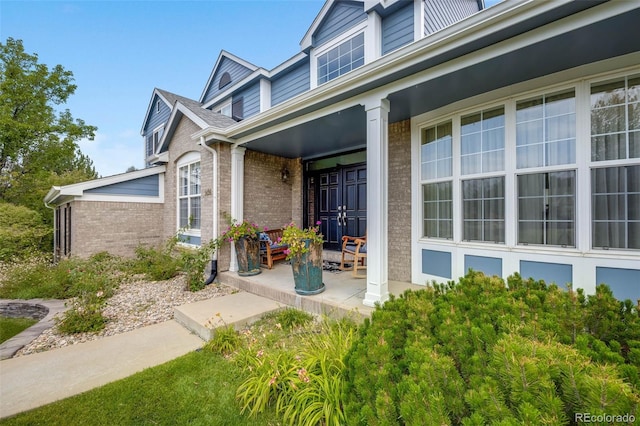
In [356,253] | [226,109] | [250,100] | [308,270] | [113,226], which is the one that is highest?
[226,109]

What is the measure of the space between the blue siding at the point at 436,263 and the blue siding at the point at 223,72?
8.36 meters

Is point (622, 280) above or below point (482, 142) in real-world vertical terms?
below

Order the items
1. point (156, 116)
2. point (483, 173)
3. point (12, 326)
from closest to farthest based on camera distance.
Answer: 1. point (483, 173)
2. point (12, 326)
3. point (156, 116)

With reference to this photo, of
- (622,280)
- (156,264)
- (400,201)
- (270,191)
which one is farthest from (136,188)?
(622,280)

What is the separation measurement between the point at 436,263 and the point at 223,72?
1030 cm

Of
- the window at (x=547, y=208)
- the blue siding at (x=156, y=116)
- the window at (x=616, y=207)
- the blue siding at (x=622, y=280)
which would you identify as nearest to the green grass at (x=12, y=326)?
the window at (x=547, y=208)

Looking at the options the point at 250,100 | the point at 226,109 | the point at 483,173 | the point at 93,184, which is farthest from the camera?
the point at 226,109

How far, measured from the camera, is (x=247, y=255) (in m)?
5.52

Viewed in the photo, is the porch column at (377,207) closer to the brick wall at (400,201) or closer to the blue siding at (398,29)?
the brick wall at (400,201)

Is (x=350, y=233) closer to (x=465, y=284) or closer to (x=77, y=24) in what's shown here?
(x=465, y=284)

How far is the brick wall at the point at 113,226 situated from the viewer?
7078 millimetres

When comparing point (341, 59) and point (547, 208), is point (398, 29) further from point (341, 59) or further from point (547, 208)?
point (547, 208)

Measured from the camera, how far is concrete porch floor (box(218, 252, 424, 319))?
12.2 ft

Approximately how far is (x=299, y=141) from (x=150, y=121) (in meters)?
12.7
